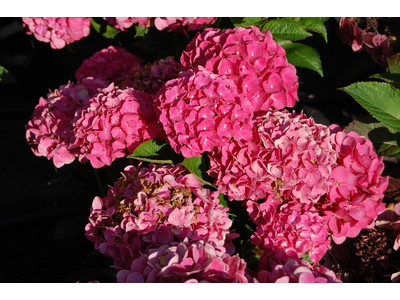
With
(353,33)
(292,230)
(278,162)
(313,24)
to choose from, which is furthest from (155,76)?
(353,33)

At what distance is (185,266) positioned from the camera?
638mm

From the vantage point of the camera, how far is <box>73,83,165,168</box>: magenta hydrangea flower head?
0.89 m

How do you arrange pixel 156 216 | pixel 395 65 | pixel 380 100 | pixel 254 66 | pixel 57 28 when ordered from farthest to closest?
1. pixel 57 28
2. pixel 395 65
3. pixel 380 100
4. pixel 254 66
5. pixel 156 216

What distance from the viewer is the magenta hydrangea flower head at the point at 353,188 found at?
839 mm

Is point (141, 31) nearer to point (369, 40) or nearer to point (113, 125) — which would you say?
point (113, 125)

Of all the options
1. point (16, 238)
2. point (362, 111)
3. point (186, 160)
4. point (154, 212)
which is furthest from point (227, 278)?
point (362, 111)

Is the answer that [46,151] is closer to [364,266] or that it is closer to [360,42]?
[364,266]

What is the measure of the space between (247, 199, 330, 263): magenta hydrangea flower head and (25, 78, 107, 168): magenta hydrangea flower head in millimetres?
580

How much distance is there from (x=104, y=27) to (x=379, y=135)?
1.22 meters

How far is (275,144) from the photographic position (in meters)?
0.80

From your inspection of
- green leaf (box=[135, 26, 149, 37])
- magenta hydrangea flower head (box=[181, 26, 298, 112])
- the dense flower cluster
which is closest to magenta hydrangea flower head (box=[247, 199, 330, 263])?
magenta hydrangea flower head (box=[181, 26, 298, 112])

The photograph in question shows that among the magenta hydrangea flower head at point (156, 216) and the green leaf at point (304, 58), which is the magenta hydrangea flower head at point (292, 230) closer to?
the magenta hydrangea flower head at point (156, 216)

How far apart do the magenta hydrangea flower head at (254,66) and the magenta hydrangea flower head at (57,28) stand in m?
0.82

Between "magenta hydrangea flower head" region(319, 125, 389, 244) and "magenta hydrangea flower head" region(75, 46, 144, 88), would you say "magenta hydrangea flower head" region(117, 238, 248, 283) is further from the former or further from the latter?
"magenta hydrangea flower head" region(75, 46, 144, 88)
